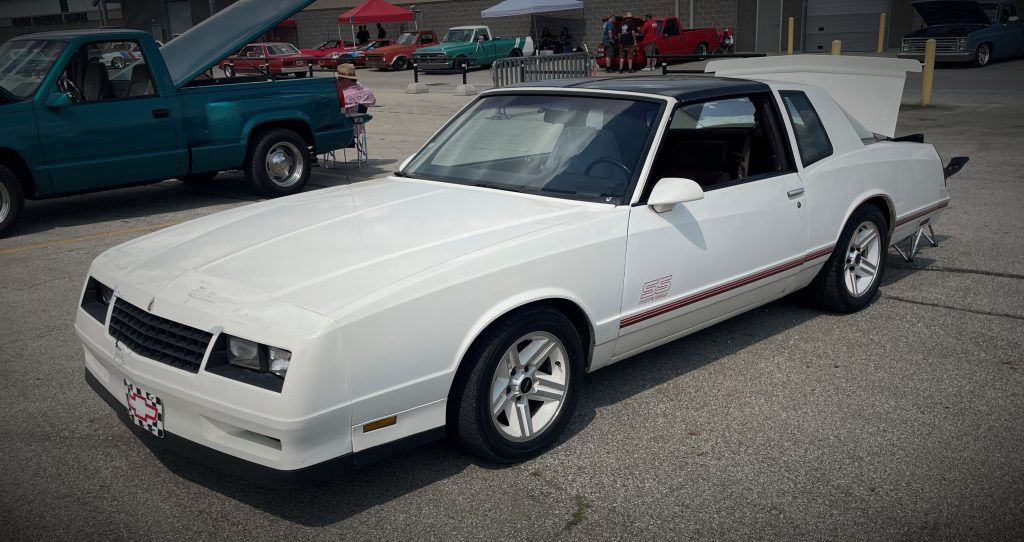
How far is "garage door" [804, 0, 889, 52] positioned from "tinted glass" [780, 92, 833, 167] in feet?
107

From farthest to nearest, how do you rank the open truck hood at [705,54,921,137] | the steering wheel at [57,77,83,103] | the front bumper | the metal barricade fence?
the front bumper
the metal barricade fence
the steering wheel at [57,77,83,103]
the open truck hood at [705,54,921,137]

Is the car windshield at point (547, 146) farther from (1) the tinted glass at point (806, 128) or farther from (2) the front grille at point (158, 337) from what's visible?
(2) the front grille at point (158, 337)

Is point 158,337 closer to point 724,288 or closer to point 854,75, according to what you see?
point 724,288

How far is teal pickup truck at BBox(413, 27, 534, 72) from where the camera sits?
32.0 metres

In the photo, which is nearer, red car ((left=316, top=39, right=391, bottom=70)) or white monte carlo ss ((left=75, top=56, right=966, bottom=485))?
white monte carlo ss ((left=75, top=56, right=966, bottom=485))

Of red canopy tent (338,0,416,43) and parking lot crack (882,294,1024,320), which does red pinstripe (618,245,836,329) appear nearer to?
parking lot crack (882,294,1024,320)

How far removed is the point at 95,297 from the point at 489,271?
183 centimetres

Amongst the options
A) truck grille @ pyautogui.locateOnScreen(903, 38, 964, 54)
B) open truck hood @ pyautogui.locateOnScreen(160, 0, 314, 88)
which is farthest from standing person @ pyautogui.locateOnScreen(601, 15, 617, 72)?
open truck hood @ pyautogui.locateOnScreen(160, 0, 314, 88)

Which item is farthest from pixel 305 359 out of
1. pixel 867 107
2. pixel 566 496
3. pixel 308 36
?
pixel 308 36

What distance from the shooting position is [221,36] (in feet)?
32.1

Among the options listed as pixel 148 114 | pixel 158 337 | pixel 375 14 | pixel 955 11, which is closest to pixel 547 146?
pixel 158 337

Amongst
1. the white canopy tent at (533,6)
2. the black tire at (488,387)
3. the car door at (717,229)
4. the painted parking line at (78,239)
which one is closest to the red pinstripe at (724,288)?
the car door at (717,229)

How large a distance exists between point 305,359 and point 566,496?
1199 mm

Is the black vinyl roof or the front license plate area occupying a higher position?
the black vinyl roof
